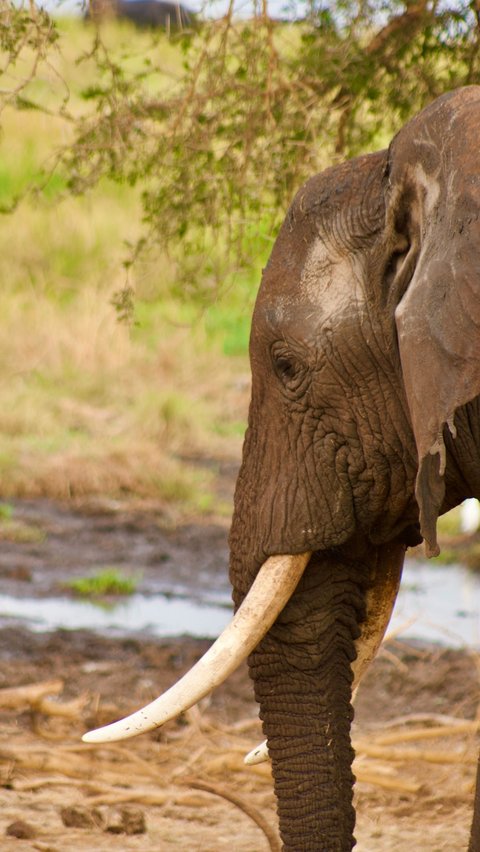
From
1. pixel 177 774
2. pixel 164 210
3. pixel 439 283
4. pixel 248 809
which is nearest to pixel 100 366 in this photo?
pixel 164 210

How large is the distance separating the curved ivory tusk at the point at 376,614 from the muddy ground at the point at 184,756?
742 mm

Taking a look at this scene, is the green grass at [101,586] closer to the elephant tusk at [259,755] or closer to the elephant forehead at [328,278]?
the elephant tusk at [259,755]

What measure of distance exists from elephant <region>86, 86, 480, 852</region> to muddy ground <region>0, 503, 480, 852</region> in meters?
0.88

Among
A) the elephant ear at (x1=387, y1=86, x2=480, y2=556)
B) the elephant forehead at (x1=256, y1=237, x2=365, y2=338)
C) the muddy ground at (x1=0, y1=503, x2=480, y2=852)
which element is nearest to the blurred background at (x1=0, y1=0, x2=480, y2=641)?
the muddy ground at (x1=0, y1=503, x2=480, y2=852)

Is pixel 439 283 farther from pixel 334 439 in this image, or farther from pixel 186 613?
pixel 186 613

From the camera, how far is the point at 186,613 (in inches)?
254

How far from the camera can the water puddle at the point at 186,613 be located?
6.20 meters

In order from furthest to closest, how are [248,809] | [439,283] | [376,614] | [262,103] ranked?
[262,103], [248,809], [376,614], [439,283]

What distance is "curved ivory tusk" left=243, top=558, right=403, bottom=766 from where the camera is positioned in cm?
334

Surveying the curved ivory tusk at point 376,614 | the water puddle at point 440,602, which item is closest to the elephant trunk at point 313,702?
the curved ivory tusk at point 376,614

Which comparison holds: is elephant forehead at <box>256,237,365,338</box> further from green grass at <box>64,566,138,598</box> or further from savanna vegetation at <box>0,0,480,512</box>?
green grass at <box>64,566,138,598</box>

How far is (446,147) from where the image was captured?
9.17 feet

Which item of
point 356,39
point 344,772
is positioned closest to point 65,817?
point 344,772

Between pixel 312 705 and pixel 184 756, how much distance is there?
5.38ft
